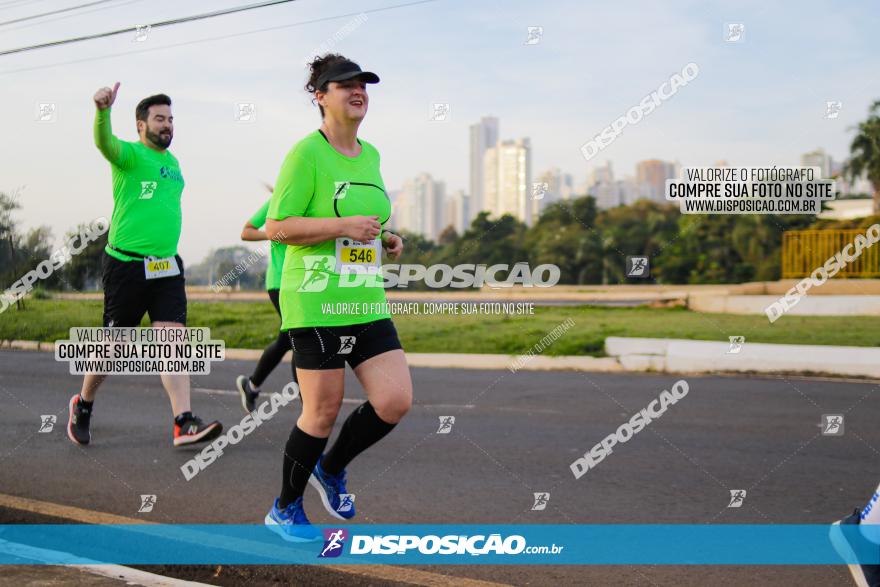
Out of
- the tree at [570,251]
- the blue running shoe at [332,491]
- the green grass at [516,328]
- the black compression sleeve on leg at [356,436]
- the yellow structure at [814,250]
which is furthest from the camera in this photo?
the tree at [570,251]

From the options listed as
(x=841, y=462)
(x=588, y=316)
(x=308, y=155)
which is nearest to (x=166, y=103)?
(x=308, y=155)

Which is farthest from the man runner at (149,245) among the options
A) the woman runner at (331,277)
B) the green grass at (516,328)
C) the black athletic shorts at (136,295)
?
the green grass at (516,328)

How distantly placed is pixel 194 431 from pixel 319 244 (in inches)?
114

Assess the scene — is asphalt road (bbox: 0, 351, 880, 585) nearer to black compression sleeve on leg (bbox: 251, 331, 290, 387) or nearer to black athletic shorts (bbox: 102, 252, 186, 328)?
black compression sleeve on leg (bbox: 251, 331, 290, 387)

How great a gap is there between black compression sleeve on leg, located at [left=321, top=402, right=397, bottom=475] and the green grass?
8.12 m

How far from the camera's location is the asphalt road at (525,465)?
4523 millimetres

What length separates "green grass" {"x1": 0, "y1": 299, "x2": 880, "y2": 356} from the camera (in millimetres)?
13320

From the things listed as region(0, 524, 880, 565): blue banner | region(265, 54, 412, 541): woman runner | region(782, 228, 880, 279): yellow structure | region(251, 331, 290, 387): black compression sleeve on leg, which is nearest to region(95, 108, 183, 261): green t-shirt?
region(251, 331, 290, 387): black compression sleeve on leg

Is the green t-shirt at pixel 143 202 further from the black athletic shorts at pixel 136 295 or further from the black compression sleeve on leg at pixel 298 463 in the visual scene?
the black compression sleeve on leg at pixel 298 463

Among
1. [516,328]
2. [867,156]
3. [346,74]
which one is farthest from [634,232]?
[346,74]

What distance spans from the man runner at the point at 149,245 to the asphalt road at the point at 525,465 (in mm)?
414

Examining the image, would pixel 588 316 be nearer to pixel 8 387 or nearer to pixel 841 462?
pixel 8 387

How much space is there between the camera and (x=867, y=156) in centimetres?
3341

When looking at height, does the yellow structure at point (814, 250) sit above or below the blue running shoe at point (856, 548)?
above
